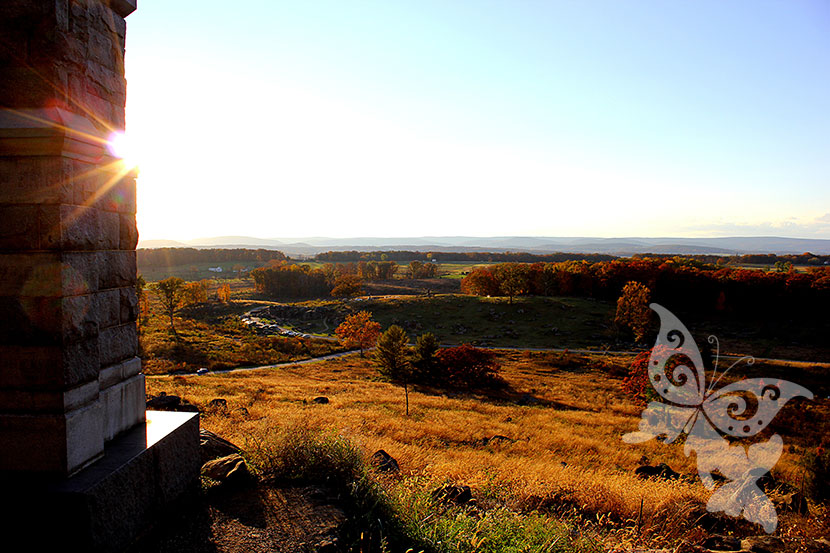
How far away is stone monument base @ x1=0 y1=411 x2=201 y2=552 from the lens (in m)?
4.15

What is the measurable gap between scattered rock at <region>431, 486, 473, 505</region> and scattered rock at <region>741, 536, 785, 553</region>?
4238 millimetres

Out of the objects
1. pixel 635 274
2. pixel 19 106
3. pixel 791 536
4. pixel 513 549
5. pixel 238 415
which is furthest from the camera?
pixel 635 274

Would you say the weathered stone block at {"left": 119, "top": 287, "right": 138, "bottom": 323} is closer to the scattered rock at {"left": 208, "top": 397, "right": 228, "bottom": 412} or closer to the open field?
the scattered rock at {"left": 208, "top": 397, "right": 228, "bottom": 412}

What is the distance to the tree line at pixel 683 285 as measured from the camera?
8162 cm

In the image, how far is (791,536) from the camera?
7.06 metres

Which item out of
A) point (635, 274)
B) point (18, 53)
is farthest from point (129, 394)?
point (635, 274)

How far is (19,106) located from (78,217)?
1229 millimetres

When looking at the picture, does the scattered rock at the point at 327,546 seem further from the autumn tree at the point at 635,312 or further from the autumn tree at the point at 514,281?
the autumn tree at the point at 514,281

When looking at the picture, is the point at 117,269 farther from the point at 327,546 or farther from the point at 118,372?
the point at 327,546

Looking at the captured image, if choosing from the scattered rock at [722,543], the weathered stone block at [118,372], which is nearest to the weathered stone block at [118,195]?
the weathered stone block at [118,372]

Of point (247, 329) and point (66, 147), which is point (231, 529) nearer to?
point (66, 147)

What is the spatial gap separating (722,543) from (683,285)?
9872cm

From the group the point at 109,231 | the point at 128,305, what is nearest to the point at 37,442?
the point at 128,305

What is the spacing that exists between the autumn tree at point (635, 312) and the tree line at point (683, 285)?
21665 mm
